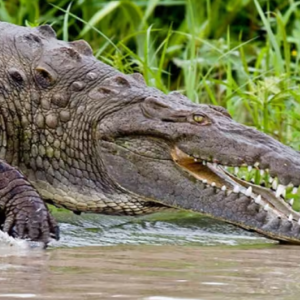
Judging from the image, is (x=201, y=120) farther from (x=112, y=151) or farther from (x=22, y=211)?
(x=22, y=211)

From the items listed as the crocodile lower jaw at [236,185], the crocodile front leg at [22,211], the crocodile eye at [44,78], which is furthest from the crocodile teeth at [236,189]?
the crocodile eye at [44,78]

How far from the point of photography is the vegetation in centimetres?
618

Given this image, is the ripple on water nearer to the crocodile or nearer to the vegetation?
the crocodile

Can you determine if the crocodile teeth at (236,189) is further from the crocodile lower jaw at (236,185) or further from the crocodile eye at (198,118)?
the crocodile eye at (198,118)

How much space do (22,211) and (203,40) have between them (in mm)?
2714

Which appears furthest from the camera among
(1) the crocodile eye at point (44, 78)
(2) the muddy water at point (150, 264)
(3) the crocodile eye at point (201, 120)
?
(1) the crocodile eye at point (44, 78)

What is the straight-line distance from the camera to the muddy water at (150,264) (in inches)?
107

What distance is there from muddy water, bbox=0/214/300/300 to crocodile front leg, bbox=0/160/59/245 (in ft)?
0.30

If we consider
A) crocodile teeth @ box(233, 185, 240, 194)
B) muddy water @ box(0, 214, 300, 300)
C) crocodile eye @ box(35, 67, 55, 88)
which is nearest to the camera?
muddy water @ box(0, 214, 300, 300)

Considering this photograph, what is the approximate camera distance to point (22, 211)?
4371 millimetres

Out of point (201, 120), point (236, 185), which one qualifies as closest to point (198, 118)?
point (201, 120)

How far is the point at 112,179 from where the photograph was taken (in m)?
4.82

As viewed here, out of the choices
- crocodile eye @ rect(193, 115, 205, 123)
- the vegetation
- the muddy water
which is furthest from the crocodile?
the vegetation

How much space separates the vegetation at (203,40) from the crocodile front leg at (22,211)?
5.50 ft
